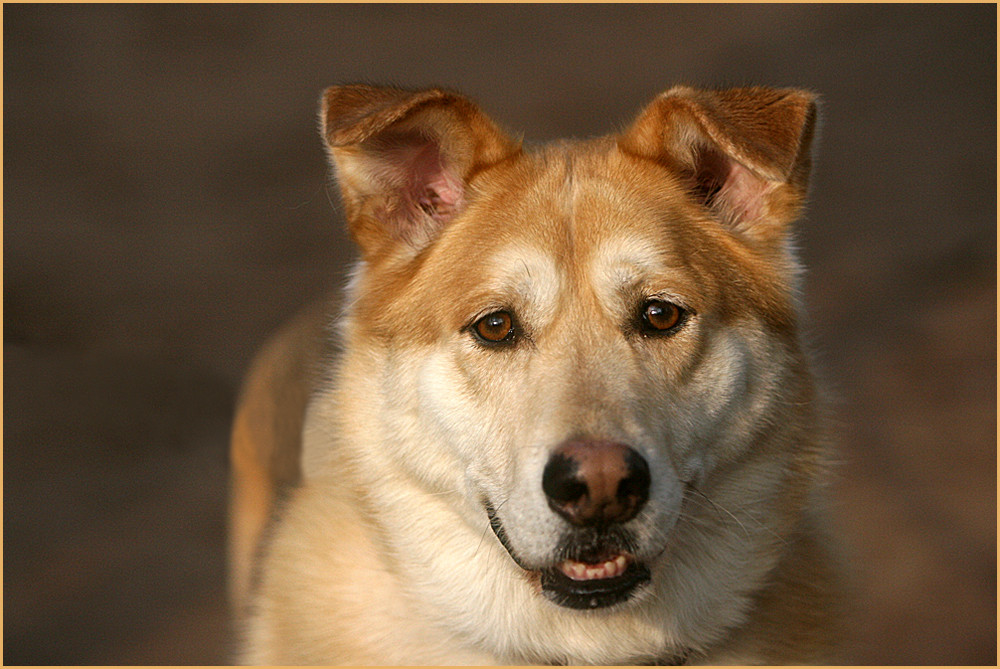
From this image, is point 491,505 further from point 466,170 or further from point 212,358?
point 212,358

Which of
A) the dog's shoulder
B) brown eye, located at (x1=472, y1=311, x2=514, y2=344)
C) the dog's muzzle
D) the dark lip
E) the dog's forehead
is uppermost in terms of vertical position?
the dog's forehead

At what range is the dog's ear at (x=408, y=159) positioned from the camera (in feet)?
7.43

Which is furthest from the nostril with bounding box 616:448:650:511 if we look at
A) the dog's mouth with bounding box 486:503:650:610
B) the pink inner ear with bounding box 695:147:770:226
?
the pink inner ear with bounding box 695:147:770:226

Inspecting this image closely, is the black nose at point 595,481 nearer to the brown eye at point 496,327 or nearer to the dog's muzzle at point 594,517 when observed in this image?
the dog's muzzle at point 594,517

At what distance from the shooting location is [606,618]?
88.7 inches

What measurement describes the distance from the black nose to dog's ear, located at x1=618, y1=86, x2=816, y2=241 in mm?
746

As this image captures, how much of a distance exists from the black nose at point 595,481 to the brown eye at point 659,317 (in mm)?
380

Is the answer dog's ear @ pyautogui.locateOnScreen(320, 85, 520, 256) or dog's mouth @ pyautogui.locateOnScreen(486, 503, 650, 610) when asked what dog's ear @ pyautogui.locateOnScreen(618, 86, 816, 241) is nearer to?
dog's ear @ pyautogui.locateOnScreen(320, 85, 520, 256)

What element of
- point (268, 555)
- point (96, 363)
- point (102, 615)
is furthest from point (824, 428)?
point (96, 363)

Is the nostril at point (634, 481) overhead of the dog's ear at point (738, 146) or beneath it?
beneath

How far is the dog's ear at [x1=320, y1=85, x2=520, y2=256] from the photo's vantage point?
2.27 m

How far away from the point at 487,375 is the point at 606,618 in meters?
0.64

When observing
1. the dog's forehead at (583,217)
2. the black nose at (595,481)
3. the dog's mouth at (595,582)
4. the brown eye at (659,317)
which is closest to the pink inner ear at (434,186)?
the dog's forehead at (583,217)

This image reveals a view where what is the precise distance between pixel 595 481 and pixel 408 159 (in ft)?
3.35
